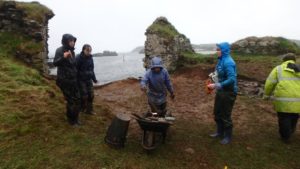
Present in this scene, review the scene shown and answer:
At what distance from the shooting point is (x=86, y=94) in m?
9.51

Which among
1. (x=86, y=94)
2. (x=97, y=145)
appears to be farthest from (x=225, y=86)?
(x=86, y=94)

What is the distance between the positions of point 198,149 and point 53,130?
3.97m

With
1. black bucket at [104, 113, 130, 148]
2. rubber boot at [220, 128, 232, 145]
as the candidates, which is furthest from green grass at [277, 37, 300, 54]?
black bucket at [104, 113, 130, 148]

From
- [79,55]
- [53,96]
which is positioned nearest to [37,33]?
[53,96]

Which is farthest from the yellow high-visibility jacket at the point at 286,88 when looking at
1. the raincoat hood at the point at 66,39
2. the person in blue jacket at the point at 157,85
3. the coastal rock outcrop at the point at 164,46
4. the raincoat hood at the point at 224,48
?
the coastal rock outcrop at the point at 164,46

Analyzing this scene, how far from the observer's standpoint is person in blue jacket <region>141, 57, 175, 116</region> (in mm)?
7961

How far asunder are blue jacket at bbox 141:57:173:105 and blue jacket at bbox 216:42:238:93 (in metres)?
1.40

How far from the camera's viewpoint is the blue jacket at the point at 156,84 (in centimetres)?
802

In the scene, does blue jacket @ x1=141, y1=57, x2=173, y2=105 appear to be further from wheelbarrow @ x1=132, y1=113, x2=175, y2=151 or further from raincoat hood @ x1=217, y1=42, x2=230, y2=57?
raincoat hood @ x1=217, y1=42, x2=230, y2=57

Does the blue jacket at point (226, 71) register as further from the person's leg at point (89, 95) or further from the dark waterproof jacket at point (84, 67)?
the person's leg at point (89, 95)

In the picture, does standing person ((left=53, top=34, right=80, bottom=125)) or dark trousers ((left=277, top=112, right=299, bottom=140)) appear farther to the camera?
dark trousers ((left=277, top=112, right=299, bottom=140))

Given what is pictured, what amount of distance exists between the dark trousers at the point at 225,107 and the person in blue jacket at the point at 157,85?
1.29m

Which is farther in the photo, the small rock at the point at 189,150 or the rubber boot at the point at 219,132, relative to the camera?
the rubber boot at the point at 219,132

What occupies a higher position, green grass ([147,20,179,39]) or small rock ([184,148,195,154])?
green grass ([147,20,179,39])
